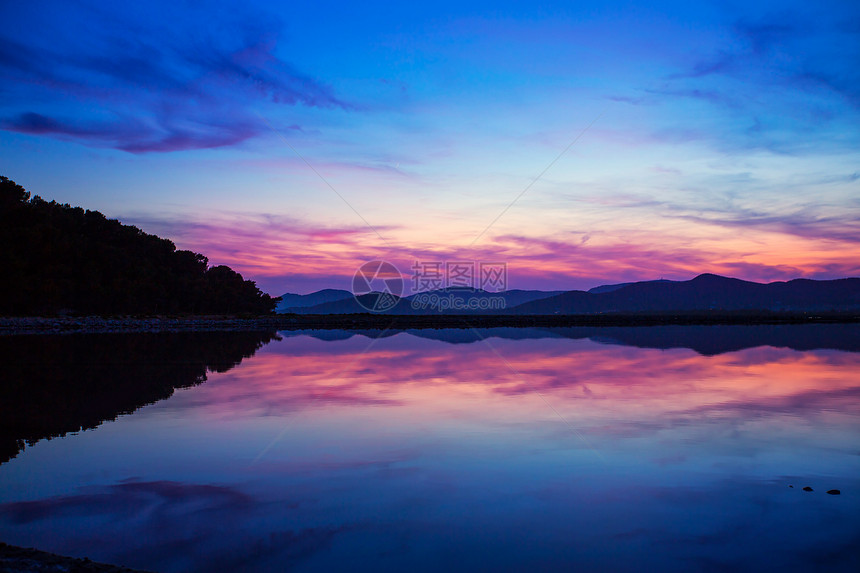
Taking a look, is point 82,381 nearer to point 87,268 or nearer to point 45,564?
point 45,564

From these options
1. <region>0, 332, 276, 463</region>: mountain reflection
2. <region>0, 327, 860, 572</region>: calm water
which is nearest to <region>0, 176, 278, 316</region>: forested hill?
<region>0, 332, 276, 463</region>: mountain reflection

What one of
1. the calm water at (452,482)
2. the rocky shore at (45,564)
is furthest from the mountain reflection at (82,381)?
the rocky shore at (45,564)

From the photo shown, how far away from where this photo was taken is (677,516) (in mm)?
6605

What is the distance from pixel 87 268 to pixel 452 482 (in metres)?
69.9

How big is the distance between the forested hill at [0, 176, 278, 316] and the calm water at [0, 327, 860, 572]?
2038 inches

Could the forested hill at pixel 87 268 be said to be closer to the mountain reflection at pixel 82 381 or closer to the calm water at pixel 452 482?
the mountain reflection at pixel 82 381

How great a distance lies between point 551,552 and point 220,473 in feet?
15.4

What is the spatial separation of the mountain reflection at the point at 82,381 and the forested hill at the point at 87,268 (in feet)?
104

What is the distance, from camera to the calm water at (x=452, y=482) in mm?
5715

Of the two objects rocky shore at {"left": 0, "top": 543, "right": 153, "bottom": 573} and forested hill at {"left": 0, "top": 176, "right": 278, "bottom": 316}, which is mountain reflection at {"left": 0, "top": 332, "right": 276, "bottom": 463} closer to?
rocky shore at {"left": 0, "top": 543, "right": 153, "bottom": 573}

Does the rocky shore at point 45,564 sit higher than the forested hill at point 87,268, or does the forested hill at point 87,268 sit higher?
the forested hill at point 87,268

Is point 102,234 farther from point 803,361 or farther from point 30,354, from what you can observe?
point 803,361

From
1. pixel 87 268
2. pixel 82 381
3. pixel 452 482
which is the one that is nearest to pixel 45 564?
pixel 452 482

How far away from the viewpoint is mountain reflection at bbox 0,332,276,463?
37.0 feet
